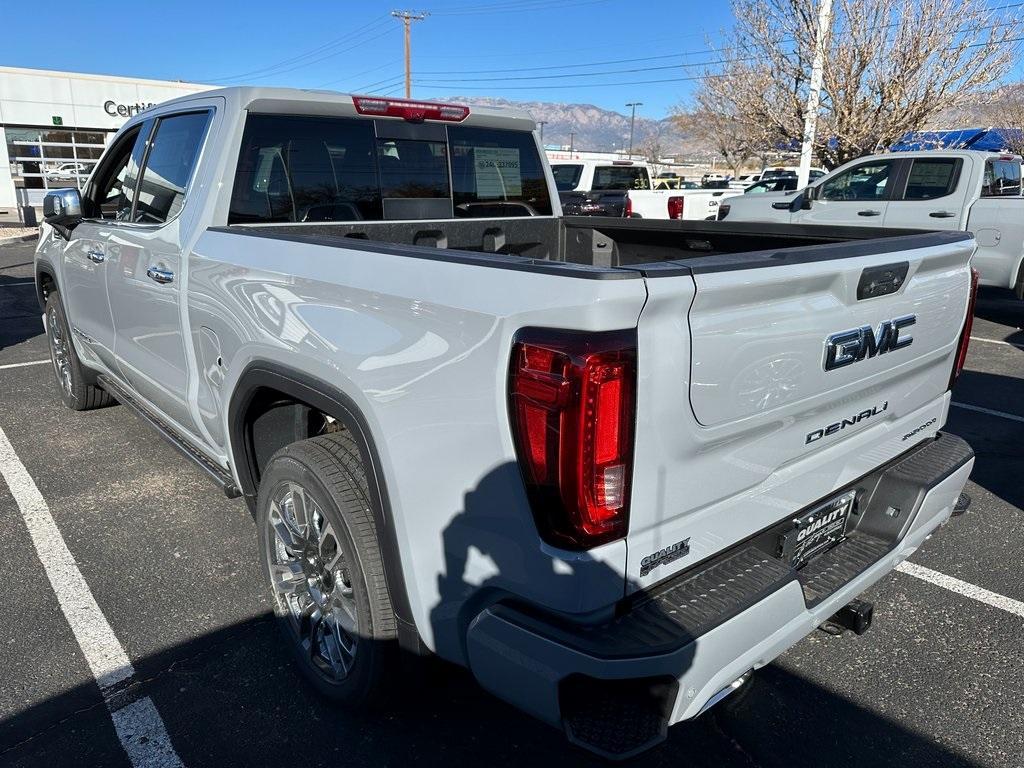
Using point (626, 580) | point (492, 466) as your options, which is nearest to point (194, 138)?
point (492, 466)

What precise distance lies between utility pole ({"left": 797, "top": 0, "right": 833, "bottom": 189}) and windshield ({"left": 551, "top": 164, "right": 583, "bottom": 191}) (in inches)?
185

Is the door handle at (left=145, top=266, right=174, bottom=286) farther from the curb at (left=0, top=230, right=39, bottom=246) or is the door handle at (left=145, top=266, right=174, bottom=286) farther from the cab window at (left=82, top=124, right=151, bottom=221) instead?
the curb at (left=0, top=230, right=39, bottom=246)

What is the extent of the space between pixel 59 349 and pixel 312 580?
398 centimetres

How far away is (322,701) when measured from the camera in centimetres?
263

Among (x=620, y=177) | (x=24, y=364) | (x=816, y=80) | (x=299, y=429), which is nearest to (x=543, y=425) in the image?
(x=299, y=429)

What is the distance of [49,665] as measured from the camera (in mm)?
2818

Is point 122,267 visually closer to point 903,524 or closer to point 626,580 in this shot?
point 626,580

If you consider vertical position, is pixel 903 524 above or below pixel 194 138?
below

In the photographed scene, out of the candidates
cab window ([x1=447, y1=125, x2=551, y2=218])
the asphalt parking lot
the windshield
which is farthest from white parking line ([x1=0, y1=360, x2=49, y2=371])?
the windshield

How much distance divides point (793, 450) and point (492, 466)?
35.8 inches

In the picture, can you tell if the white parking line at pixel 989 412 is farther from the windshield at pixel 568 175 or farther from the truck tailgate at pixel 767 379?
the windshield at pixel 568 175

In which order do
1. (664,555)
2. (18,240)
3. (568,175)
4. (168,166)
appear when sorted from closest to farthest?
(664,555)
(168,166)
(568,175)
(18,240)

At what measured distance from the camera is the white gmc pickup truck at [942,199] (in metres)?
9.30

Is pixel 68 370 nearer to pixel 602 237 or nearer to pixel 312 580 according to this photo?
pixel 312 580
